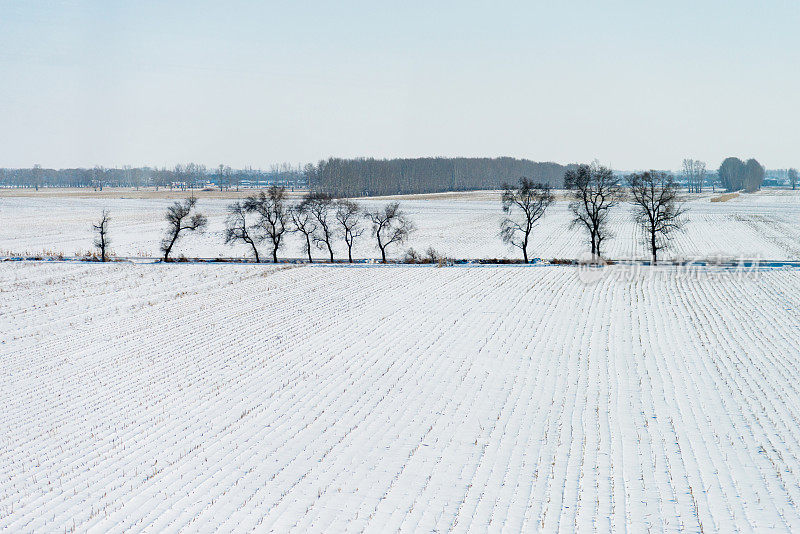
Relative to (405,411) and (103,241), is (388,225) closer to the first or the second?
(103,241)

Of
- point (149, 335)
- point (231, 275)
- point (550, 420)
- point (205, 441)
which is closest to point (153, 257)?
point (231, 275)

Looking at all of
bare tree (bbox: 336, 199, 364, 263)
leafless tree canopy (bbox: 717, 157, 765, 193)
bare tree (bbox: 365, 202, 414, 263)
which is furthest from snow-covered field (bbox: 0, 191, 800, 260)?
leafless tree canopy (bbox: 717, 157, 765, 193)

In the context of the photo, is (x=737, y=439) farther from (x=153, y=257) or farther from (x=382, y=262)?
(x=153, y=257)

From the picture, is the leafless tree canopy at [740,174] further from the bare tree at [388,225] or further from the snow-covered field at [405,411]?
the snow-covered field at [405,411]

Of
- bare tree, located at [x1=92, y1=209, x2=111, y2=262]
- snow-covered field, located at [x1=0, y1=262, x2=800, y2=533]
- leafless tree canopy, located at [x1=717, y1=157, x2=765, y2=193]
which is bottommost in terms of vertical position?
snow-covered field, located at [x1=0, y1=262, x2=800, y2=533]

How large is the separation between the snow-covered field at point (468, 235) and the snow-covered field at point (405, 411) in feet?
77.4

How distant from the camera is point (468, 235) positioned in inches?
2906

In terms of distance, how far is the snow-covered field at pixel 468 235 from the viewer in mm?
58250

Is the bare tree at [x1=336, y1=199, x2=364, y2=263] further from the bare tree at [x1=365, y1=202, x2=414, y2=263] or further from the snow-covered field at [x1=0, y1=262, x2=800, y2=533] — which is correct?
the snow-covered field at [x1=0, y1=262, x2=800, y2=533]

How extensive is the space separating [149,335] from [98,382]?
21.3 feet

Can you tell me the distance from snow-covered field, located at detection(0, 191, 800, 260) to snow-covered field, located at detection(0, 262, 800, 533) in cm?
2360

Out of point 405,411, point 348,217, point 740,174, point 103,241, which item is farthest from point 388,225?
point 740,174

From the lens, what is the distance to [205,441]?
50.2 ft

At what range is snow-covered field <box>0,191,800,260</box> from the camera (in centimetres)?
5825
